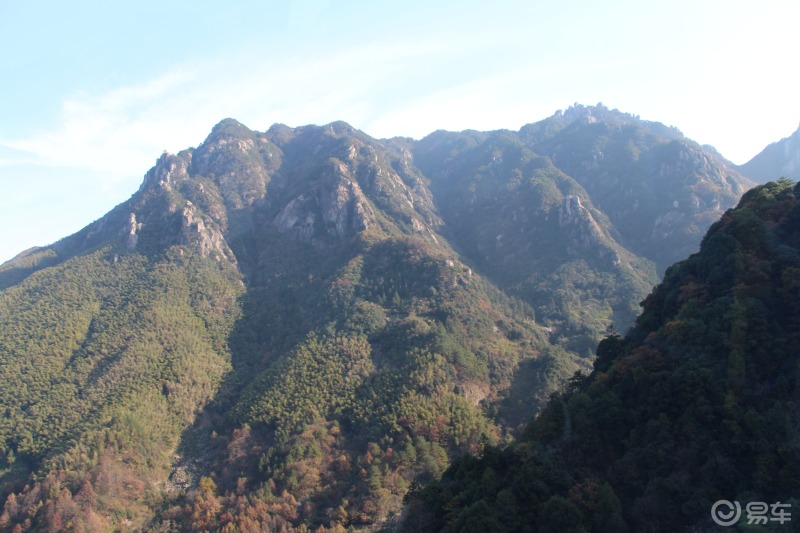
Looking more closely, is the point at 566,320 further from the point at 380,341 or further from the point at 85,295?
the point at 85,295

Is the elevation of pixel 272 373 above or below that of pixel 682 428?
below

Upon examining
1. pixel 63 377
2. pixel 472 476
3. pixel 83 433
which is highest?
pixel 63 377

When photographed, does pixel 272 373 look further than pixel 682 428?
Yes

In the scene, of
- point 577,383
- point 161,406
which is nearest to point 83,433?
point 161,406

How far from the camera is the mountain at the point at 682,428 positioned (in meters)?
40.5

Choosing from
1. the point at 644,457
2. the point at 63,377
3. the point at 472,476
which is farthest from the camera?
the point at 63,377

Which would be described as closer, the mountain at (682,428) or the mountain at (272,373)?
the mountain at (682,428)

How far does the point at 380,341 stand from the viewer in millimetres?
143500

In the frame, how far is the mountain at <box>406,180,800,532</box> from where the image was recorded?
40.5m

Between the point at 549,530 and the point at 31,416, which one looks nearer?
the point at 549,530

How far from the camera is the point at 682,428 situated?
4547 cm

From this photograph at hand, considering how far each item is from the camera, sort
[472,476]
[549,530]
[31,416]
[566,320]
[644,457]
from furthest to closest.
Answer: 1. [566,320]
2. [31,416]
3. [472,476]
4. [644,457]
5. [549,530]

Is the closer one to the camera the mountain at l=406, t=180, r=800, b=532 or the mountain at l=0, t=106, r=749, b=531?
the mountain at l=406, t=180, r=800, b=532

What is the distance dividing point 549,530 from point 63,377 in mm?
138902
